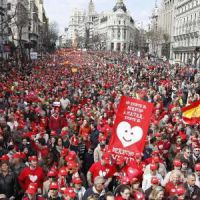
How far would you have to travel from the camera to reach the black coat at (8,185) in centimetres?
767

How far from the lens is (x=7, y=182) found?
25.3ft

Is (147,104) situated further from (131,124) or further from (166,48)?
(166,48)

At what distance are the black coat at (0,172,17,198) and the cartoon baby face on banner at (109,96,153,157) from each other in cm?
183

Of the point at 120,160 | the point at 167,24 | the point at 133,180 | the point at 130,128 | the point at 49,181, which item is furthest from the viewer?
the point at 167,24

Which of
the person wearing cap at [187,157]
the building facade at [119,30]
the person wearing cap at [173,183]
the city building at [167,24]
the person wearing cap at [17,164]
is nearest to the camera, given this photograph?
the person wearing cap at [173,183]

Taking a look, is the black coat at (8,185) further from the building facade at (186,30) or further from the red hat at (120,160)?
the building facade at (186,30)

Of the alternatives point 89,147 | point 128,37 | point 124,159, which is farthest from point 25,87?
point 128,37

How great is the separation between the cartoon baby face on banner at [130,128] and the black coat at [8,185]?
1.83 meters

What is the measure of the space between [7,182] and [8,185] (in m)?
0.05

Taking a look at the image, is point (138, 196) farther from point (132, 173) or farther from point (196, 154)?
point (196, 154)

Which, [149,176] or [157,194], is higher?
[157,194]

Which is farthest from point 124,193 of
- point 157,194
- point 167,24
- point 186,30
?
point 167,24

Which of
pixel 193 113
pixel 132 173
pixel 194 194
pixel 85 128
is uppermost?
pixel 193 113

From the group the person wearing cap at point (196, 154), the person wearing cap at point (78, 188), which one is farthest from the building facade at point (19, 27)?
the person wearing cap at point (78, 188)
